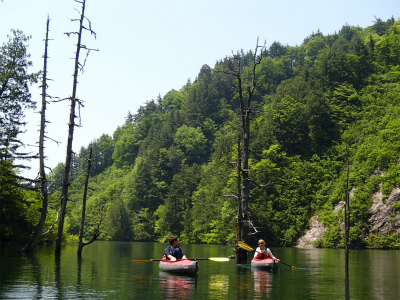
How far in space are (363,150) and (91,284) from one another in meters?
77.2

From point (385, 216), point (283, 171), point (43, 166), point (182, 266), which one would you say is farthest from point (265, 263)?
point (283, 171)

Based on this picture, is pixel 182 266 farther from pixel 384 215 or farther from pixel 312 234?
pixel 312 234

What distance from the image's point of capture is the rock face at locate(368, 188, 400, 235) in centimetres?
7162

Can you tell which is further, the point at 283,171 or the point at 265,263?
the point at 283,171

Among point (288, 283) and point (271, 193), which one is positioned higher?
point (271, 193)

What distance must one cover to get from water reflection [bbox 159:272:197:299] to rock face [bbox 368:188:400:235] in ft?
183

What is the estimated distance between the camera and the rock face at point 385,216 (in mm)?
71625

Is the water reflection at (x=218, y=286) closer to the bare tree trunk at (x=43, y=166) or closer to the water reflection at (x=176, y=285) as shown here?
the water reflection at (x=176, y=285)

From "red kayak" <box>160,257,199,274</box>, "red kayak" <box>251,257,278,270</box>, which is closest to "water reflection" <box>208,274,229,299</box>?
"red kayak" <box>160,257,199,274</box>

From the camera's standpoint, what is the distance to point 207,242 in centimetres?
10194

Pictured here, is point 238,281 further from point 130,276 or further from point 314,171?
point 314,171

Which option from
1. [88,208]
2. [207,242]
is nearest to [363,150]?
[207,242]

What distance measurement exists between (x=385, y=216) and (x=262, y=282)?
2259 inches

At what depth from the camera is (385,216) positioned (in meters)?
73.1
